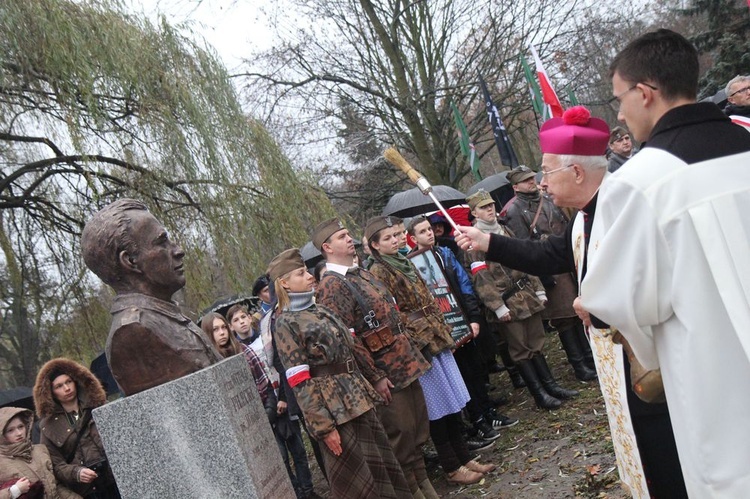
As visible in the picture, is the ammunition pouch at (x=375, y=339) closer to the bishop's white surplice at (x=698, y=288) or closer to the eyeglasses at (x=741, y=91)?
the bishop's white surplice at (x=698, y=288)

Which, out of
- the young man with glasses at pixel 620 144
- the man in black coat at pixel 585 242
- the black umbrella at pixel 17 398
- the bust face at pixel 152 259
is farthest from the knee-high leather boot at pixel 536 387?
the black umbrella at pixel 17 398

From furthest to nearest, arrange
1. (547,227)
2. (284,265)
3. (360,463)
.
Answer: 1. (547,227)
2. (284,265)
3. (360,463)

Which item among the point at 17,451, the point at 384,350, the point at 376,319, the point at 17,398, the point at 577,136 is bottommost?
the point at 384,350

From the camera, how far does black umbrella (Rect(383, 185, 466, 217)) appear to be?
30.1 feet

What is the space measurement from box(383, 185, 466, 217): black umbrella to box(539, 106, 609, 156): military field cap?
19.1 feet

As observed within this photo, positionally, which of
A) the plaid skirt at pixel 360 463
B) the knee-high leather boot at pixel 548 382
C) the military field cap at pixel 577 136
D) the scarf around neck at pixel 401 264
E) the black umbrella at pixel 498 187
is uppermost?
the black umbrella at pixel 498 187

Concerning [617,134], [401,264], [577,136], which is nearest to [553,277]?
[617,134]

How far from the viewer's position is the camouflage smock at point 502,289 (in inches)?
263

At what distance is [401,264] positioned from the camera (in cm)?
597

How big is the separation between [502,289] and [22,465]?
435 cm

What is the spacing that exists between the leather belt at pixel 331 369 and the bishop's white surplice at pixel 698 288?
260 centimetres

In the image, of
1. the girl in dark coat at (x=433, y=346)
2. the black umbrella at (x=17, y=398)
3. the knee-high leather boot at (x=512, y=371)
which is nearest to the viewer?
the girl in dark coat at (x=433, y=346)

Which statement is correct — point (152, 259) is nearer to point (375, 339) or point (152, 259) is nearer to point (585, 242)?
point (375, 339)

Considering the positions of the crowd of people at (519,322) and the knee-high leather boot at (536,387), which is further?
the knee-high leather boot at (536,387)
